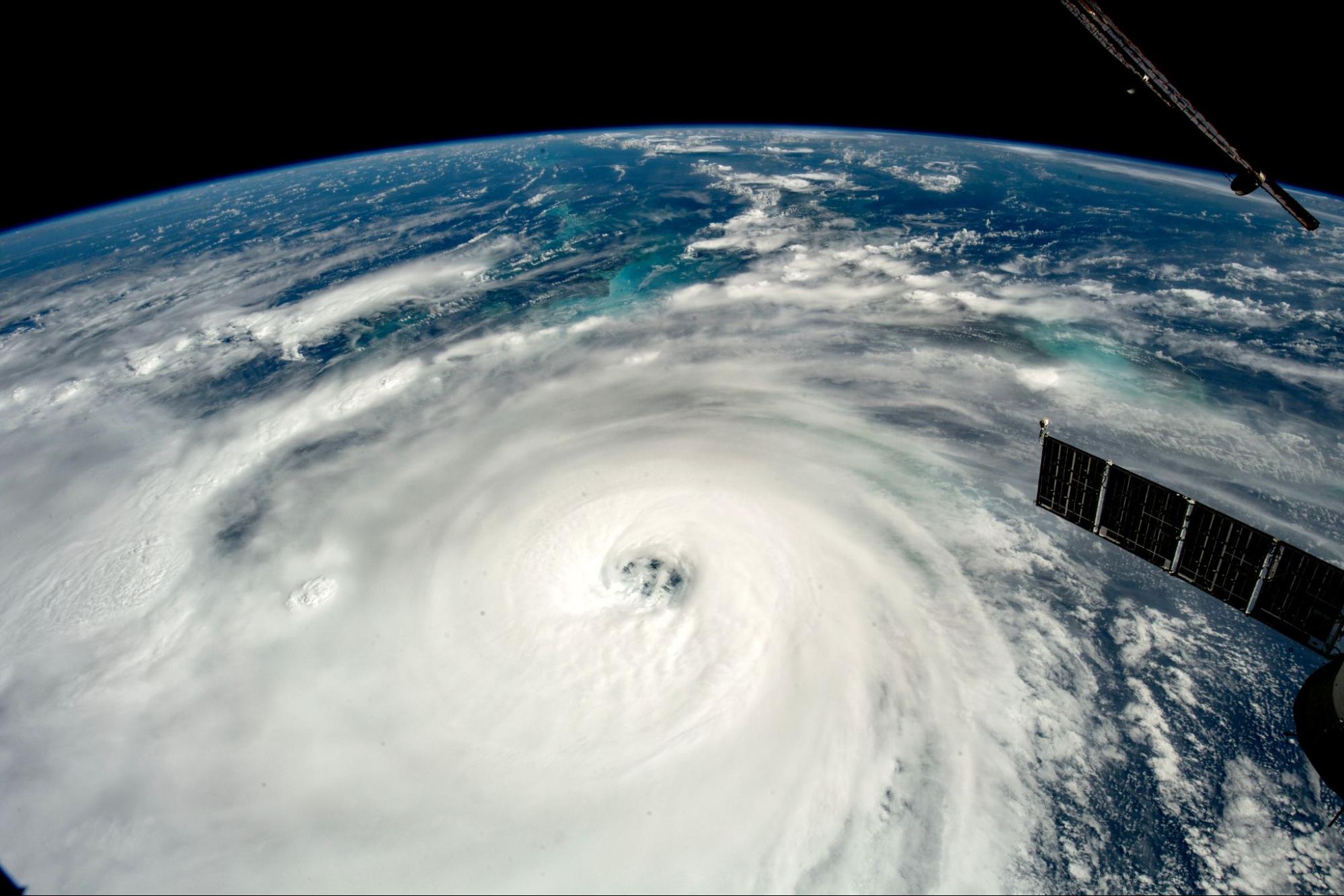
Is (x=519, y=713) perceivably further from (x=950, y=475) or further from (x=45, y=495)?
(x=45, y=495)

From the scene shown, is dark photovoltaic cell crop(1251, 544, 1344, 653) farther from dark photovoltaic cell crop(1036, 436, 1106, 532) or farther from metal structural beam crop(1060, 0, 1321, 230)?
metal structural beam crop(1060, 0, 1321, 230)

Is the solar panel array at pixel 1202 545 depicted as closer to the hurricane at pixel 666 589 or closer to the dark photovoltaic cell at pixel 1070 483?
the dark photovoltaic cell at pixel 1070 483

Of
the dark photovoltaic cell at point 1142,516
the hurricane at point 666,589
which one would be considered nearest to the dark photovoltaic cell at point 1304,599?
the dark photovoltaic cell at point 1142,516

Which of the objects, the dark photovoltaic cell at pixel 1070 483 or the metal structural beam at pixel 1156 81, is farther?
the dark photovoltaic cell at pixel 1070 483

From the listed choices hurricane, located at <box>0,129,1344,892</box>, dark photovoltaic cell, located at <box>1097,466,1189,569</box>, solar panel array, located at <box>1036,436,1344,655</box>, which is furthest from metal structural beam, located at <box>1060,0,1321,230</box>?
hurricane, located at <box>0,129,1344,892</box>

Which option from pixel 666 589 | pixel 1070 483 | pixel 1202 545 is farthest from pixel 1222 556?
pixel 666 589

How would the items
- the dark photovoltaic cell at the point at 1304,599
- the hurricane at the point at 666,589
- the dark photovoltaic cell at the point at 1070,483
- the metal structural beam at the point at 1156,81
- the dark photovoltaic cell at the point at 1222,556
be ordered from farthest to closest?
the dark photovoltaic cell at the point at 1070,483 < the hurricane at the point at 666,589 < the dark photovoltaic cell at the point at 1222,556 < the dark photovoltaic cell at the point at 1304,599 < the metal structural beam at the point at 1156,81

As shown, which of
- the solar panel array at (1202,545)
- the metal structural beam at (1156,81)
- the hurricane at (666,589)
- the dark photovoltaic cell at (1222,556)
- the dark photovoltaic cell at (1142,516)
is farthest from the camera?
the dark photovoltaic cell at (1142,516)
